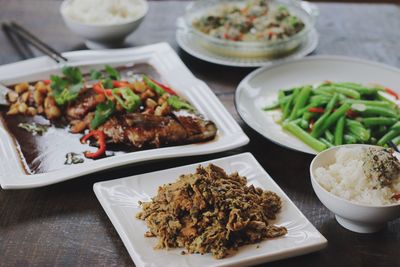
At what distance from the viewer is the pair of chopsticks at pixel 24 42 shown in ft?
12.8

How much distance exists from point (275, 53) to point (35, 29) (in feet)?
5.97

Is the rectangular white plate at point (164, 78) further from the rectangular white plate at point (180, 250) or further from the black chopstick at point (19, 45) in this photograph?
the black chopstick at point (19, 45)

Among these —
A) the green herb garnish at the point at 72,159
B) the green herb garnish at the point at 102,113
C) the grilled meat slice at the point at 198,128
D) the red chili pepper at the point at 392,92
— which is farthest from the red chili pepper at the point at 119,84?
the red chili pepper at the point at 392,92

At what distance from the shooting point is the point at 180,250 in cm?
227

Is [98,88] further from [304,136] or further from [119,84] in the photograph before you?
[304,136]

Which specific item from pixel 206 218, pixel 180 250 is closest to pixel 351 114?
pixel 206 218

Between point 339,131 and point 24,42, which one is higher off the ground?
point 339,131

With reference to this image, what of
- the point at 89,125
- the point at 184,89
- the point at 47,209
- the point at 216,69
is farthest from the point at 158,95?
the point at 47,209

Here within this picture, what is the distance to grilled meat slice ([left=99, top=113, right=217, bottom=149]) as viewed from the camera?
3006 mm

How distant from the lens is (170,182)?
2.68 meters

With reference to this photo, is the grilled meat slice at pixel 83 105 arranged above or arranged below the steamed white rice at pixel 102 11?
below

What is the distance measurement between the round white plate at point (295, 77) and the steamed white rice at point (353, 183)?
75cm

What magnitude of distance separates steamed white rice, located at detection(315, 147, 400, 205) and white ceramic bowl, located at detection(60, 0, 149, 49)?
6.90 feet

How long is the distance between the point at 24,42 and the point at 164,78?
3.99 ft
